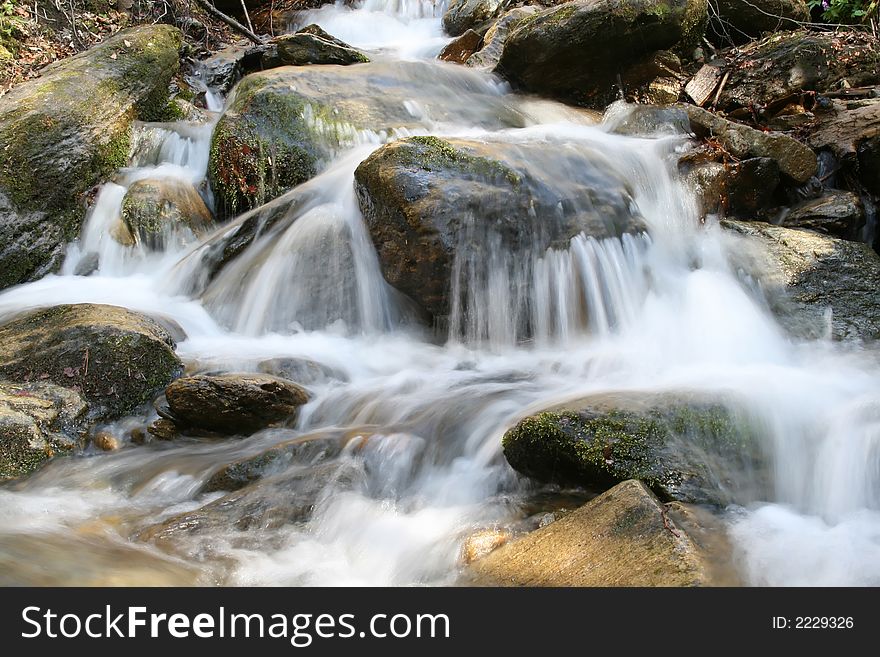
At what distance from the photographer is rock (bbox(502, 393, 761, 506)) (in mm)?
3342

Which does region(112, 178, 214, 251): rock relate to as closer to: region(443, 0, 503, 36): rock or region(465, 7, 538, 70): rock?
region(465, 7, 538, 70): rock

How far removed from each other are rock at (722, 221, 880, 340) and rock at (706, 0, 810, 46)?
5829 millimetres

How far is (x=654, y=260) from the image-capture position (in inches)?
249

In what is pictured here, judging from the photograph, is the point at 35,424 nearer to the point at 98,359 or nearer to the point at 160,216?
the point at 98,359

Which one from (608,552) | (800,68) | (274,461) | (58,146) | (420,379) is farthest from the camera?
(800,68)

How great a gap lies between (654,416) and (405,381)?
83.4 inches

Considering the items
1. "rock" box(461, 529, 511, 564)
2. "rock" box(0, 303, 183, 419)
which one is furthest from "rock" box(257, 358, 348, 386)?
"rock" box(461, 529, 511, 564)

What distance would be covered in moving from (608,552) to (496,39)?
31.9 feet


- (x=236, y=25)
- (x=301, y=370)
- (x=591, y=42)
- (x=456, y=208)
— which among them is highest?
(x=236, y=25)

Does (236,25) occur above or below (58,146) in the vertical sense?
above

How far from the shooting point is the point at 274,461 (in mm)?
4023

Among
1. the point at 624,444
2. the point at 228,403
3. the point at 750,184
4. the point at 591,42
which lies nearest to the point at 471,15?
the point at 591,42

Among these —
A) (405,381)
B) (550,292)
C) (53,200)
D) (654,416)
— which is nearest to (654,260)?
(550,292)
